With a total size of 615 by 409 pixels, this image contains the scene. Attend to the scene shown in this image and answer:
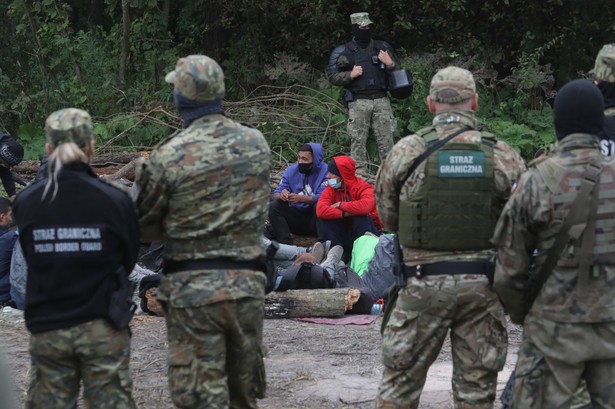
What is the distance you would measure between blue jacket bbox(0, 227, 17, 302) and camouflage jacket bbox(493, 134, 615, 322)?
545cm

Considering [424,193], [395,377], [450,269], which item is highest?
[424,193]

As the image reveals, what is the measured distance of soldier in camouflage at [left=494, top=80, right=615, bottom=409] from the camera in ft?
15.4

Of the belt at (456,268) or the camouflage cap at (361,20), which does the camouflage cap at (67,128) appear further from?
the camouflage cap at (361,20)

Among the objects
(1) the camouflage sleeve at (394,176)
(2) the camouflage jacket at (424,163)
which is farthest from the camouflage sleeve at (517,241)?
(1) the camouflage sleeve at (394,176)

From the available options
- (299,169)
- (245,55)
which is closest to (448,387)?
(299,169)

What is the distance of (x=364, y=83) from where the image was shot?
13.1 metres

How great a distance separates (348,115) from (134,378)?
767 centimetres

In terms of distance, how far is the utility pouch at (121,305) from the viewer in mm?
4848

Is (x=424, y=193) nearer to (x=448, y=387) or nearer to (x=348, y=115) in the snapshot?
(x=448, y=387)

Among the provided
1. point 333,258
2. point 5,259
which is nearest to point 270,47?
point 333,258

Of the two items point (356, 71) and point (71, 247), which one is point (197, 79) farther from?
point (356, 71)

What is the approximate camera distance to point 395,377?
17.4ft

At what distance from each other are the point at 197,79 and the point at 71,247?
1013 mm

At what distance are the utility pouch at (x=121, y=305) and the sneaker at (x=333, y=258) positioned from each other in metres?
4.75
